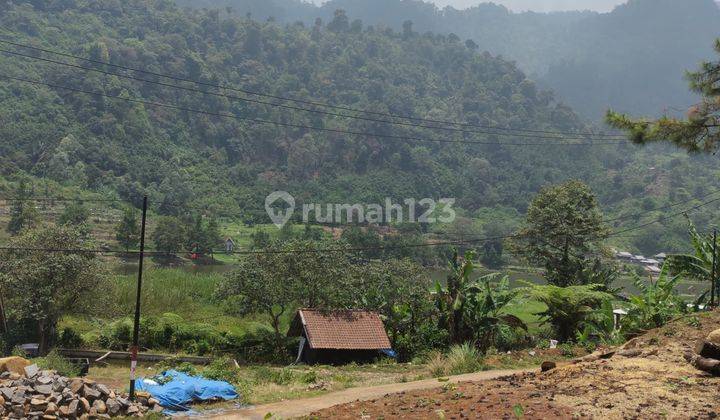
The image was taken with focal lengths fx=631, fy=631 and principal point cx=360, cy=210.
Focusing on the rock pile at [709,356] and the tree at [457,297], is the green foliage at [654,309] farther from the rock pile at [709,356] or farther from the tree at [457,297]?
the tree at [457,297]

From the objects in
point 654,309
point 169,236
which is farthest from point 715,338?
point 169,236

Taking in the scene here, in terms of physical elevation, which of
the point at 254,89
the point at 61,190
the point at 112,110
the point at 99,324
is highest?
the point at 254,89

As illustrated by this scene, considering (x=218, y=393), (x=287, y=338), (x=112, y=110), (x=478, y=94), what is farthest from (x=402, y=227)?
(x=478, y=94)

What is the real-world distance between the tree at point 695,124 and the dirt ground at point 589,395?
4.74 m

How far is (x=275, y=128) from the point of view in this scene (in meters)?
133

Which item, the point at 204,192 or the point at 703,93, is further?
the point at 204,192

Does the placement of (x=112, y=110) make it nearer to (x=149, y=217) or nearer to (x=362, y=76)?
(x=149, y=217)

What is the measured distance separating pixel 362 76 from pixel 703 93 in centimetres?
16652

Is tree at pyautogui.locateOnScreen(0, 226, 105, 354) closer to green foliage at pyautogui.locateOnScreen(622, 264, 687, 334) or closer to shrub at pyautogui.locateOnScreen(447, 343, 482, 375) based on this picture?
shrub at pyautogui.locateOnScreen(447, 343, 482, 375)

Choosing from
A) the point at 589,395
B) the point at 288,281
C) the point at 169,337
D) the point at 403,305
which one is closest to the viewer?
the point at 589,395

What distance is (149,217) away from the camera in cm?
8156

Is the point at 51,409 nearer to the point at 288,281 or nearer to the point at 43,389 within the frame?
the point at 43,389

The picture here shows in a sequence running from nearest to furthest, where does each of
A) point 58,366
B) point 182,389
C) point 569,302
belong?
point 182,389, point 58,366, point 569,302

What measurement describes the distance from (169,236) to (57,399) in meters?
50.1
